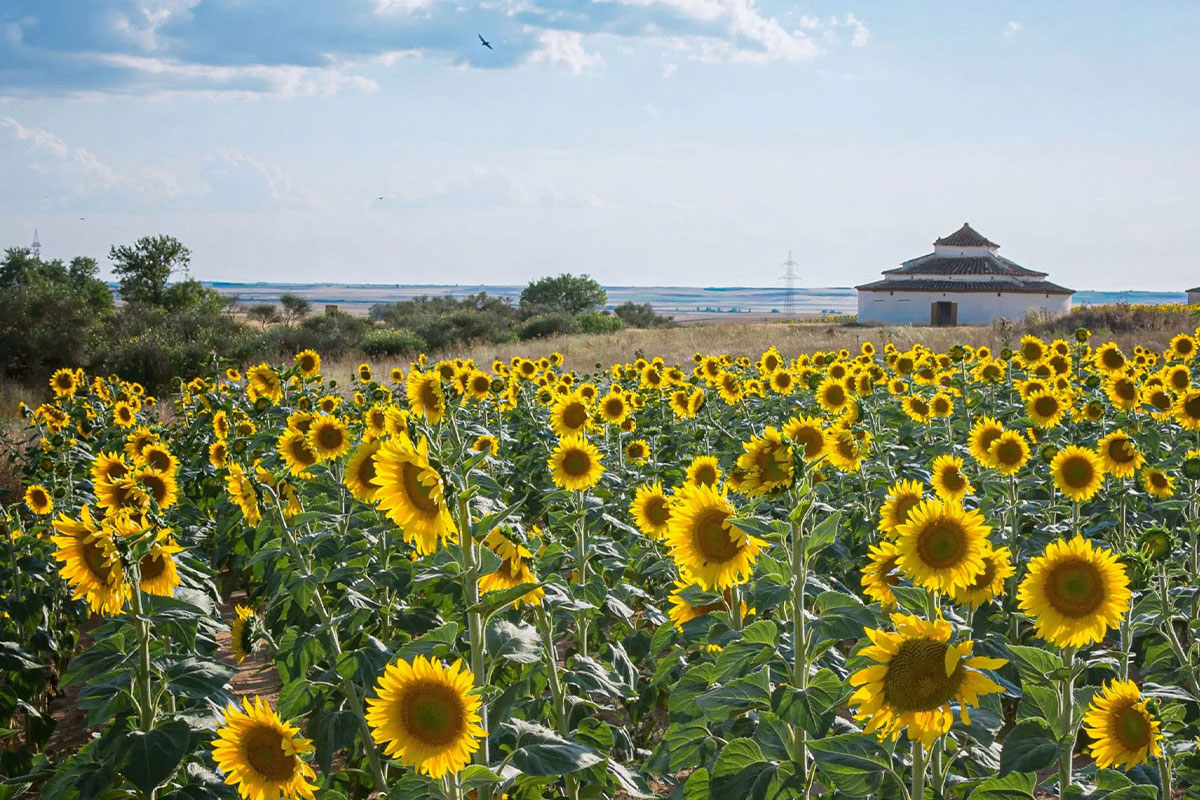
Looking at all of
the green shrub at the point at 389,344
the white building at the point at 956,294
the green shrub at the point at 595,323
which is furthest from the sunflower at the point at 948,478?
the white building at the point at 956,294

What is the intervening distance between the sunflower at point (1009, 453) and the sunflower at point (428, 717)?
13.3 ft

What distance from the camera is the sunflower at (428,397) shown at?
5.41m

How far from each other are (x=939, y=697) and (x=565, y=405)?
378 centimetres

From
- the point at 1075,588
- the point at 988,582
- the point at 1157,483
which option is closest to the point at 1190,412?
the point at 1157,483

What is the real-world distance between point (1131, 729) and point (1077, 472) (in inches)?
109

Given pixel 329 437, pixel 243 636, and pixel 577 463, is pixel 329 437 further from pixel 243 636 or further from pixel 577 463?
pixel 243 636

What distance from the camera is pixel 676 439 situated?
8.88m

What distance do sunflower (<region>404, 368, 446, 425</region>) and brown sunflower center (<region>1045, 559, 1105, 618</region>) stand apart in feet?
10.8

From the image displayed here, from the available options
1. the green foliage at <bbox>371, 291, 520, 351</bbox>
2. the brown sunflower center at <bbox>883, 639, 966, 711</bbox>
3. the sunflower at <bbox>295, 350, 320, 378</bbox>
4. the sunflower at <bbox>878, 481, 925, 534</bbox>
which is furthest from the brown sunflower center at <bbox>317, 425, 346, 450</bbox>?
the green foliage at <bbox>371, 291, 520, 351</bbox>

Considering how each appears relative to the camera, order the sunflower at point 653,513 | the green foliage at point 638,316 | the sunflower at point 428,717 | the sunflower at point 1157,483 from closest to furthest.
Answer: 1. the sunflower at point 428,717
2. the sunflower at point 653,513
3. the sunflower at point 1157,483
4. the green foliage at point 638,316

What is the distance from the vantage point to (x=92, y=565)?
10.3 feet

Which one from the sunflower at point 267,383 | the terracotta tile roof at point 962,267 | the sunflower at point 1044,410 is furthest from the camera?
the terracotta tile roof at point 962,267

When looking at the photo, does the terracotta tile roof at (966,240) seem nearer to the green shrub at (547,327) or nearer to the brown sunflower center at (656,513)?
the green shrub at (547,327)

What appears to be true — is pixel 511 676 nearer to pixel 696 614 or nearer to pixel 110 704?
pixel 696 614
